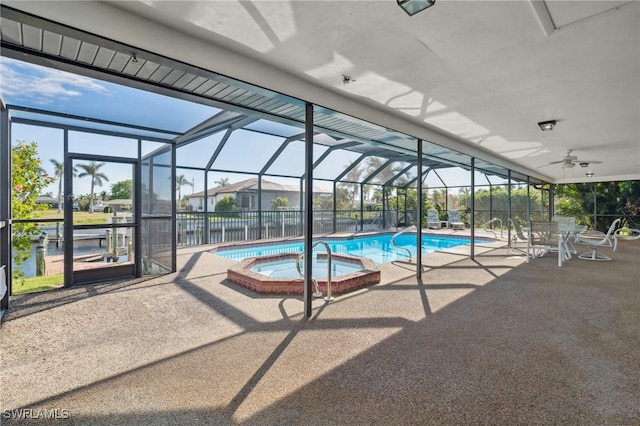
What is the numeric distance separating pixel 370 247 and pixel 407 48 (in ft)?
26.8

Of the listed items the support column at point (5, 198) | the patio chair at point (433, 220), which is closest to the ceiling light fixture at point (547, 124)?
the support column at point (5, 198)

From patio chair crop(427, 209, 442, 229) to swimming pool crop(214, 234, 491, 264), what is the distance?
4.78 feet

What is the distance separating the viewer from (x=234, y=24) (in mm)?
2066

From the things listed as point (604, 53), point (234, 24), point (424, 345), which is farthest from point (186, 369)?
point (604, 53)

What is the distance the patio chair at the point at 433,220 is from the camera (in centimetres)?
1348

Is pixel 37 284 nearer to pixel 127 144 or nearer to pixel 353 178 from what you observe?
pixel 127 144

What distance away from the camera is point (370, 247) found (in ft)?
33.0

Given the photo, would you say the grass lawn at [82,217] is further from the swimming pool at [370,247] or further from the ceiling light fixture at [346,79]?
the ceiling light fixture at [346,79]

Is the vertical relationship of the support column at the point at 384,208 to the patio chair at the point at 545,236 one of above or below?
above

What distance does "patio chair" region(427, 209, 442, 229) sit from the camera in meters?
13.5

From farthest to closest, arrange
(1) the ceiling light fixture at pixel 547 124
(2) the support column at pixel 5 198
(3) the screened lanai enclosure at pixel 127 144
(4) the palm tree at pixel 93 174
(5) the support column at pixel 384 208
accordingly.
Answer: (5) the support column at pixel 384 208 → (1) the ceiling light fixture at pixel 547 124 → (4) the palm tree at pixel 93 174 → (2) the support column at pixel 5 198 → (3) the screened lanai enclosure at pixel 127 144

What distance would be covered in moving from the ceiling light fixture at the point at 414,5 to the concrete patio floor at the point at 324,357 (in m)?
2.34

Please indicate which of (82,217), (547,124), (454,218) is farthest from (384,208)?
(82,217)

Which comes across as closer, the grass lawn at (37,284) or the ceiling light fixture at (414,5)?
the ceiling light fixture at (414,5)
